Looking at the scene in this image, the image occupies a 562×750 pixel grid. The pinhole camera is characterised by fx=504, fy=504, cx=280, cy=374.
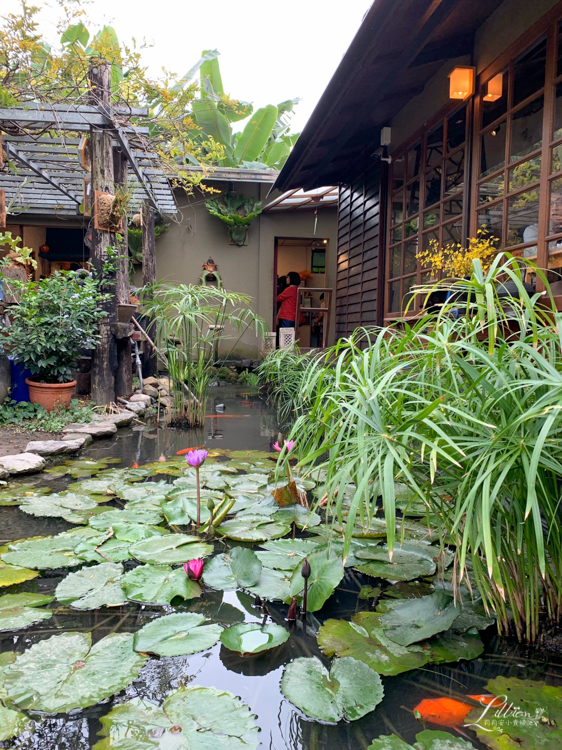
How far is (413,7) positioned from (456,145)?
1.18 m

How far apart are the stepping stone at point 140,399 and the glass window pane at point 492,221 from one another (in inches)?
132

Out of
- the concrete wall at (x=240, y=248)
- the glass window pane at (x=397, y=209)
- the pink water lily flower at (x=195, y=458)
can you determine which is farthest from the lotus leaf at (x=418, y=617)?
the concrete wall at (x=240, y=248)

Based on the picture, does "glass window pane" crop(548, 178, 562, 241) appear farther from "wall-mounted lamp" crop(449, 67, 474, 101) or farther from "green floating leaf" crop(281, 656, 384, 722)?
"green floating leaf" crop(281, 656, 384, 722)

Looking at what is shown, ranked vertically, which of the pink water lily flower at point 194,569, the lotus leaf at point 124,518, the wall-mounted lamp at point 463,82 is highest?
the wall-mounted lamp at point 463,82

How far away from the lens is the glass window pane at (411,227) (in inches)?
176

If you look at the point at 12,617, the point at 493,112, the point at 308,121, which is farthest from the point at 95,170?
the point at 12,617

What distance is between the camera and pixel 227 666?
1.15 m

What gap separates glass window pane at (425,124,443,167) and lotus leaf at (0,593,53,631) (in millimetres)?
3953

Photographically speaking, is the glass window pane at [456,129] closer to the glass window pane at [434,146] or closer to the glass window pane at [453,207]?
the glass window pane at [434,146]

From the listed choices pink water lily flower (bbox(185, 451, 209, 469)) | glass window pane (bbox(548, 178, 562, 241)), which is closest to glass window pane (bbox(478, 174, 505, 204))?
glass window pane (bbox(548, 178, 562, 241))

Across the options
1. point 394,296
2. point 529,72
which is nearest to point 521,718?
point 529,72

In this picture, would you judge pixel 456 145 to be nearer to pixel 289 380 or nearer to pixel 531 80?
pixel 531 80

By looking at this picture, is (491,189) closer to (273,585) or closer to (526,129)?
(526,129)

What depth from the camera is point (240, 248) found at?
8977mm
